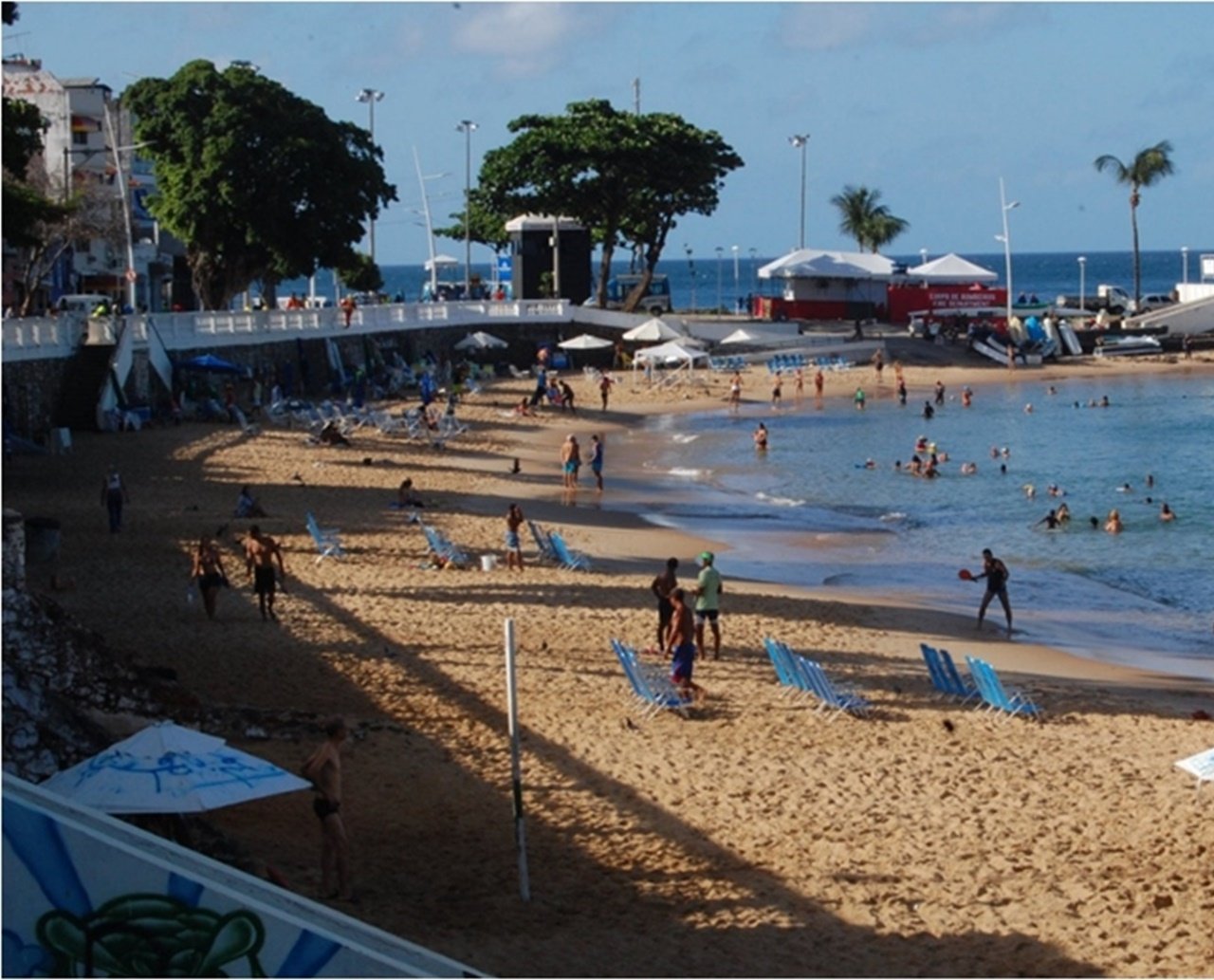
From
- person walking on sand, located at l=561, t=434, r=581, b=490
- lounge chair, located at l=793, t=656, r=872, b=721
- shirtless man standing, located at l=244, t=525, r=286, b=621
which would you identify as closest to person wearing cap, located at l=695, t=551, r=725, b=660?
lounge chair, located at l=793, t=656, r=872, b=721

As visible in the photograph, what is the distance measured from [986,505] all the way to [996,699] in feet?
65.1

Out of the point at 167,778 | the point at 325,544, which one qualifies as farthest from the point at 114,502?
the point at 167,778

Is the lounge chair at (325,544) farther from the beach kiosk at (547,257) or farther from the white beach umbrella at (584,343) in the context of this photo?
the beach kiosk at (547,257)

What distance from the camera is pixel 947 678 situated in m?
18.3

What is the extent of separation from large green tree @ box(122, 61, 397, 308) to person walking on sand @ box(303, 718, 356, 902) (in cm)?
4403

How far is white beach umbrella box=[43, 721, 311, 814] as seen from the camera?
34.2 feet

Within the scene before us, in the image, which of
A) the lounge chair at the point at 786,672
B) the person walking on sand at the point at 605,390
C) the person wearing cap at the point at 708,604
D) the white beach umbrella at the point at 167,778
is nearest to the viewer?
the white beach umbrella at the point at 167,778

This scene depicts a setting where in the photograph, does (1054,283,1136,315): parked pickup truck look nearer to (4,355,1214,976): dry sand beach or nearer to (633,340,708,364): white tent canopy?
(633,340,708,364): white tent canopy

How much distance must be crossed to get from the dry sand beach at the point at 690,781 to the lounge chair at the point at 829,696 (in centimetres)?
25

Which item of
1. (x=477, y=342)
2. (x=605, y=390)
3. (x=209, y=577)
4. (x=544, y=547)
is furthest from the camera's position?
(x=477, y=342)

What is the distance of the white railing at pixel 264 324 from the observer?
3609 centimetres

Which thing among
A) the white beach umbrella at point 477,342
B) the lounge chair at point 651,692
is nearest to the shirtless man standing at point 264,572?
the lounge chair at point 651,692

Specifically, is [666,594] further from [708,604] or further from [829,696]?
[829,696]

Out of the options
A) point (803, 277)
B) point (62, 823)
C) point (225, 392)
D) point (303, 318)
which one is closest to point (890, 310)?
point (803, 277)
